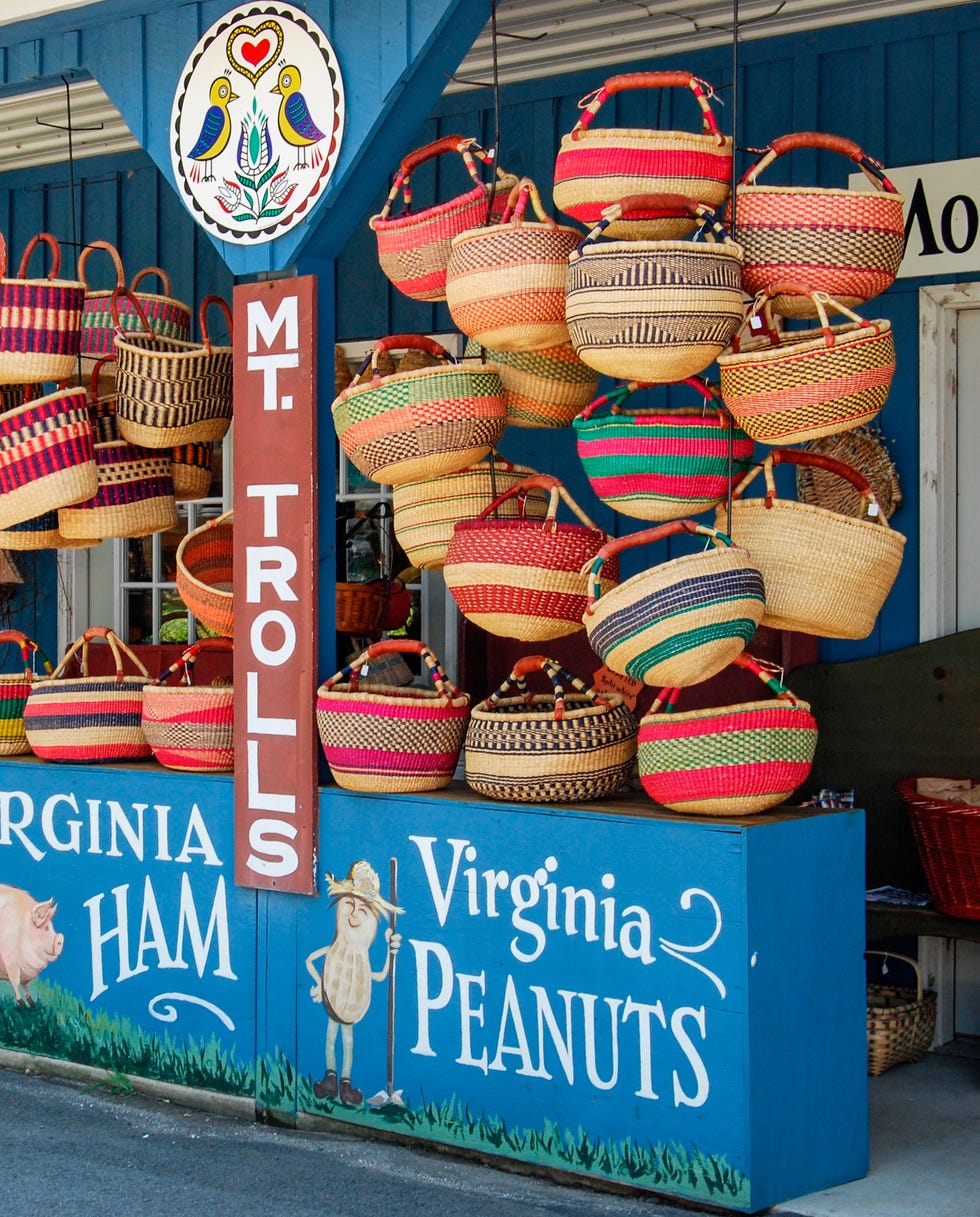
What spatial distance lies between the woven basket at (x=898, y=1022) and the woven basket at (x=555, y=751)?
157 cm

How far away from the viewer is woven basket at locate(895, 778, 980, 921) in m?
5.30

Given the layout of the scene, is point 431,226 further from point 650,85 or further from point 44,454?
point 44,454

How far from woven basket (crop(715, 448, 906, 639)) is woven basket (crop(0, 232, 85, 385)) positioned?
8.05 ft

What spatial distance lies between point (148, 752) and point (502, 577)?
5.59ft

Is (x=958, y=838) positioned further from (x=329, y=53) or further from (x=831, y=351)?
(x=329, y=53)

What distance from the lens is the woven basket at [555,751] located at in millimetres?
4445

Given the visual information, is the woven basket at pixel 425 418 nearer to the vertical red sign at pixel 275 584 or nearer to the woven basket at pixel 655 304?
the vertical red sign at pixel 275 584

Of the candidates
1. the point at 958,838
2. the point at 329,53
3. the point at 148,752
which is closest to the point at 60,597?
the point at 148,752

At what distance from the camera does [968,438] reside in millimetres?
5887

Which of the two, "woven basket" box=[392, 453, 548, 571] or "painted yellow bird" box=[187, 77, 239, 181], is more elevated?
"painted yellow bird" box=[187, 77, 239, 181]

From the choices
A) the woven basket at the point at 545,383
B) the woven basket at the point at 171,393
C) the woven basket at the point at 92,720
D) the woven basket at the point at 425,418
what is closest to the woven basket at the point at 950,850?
the woven basket at the point at 545,383

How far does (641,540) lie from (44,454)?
2.18 m

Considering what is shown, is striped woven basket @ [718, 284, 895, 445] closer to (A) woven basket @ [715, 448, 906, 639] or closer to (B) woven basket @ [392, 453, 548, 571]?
(A) woven basket @ [715, 448, 906, 639]

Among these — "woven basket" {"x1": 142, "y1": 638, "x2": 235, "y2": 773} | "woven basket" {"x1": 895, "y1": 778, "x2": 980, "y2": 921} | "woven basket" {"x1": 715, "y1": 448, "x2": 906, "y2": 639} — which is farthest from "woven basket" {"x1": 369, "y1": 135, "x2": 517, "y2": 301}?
"woven basket" {"x1": 895, "y1": 778, "x2": 980, "y2": 921}
